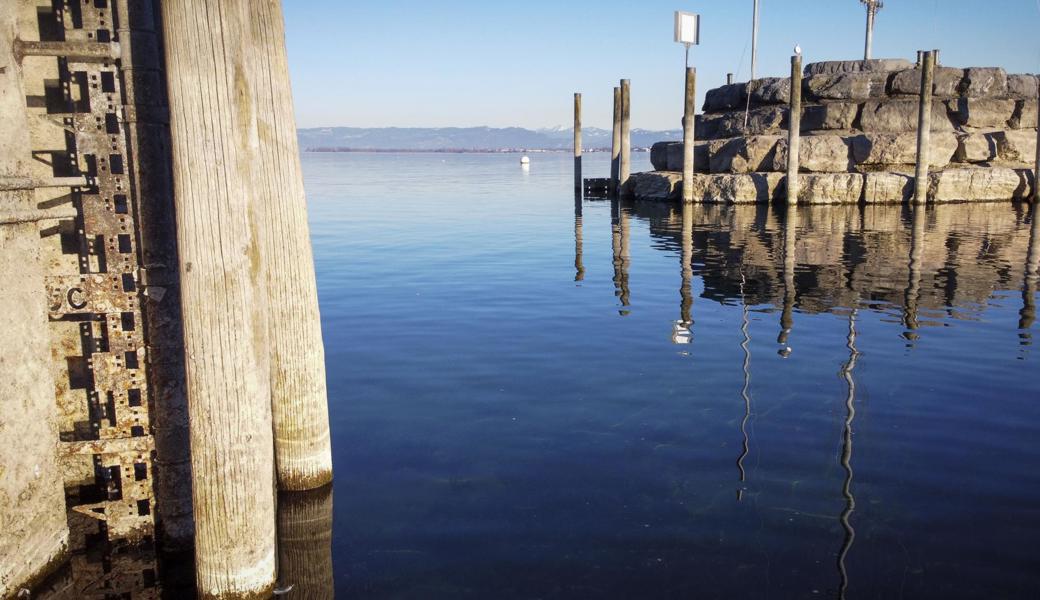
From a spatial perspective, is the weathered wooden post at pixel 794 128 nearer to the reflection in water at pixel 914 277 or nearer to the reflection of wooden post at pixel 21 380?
the reflection in water at pixel 914 277

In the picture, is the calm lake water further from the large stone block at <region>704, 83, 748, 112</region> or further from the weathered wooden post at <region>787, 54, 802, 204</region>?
the large stone block at <region>704, 83, 748, 112</region>

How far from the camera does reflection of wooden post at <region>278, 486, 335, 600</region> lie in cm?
471

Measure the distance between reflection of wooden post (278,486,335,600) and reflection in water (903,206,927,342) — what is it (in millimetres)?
7849

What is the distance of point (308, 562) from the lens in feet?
16.4

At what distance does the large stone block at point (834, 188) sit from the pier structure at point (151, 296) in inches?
1052

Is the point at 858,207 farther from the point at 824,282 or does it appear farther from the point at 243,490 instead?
the point at 243,490

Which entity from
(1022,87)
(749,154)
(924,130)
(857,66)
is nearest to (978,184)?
(924,130)

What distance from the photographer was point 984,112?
31.5m

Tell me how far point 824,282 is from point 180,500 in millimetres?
12257

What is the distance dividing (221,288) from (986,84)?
3656cm

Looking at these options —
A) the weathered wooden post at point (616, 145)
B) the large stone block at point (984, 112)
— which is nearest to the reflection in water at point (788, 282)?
the weathered wooden post at point (616, 145)

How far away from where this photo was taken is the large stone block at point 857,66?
114 feet

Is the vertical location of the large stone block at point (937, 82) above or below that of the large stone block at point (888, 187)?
above

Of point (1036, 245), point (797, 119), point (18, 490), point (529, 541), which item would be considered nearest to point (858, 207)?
point (797, 119)
